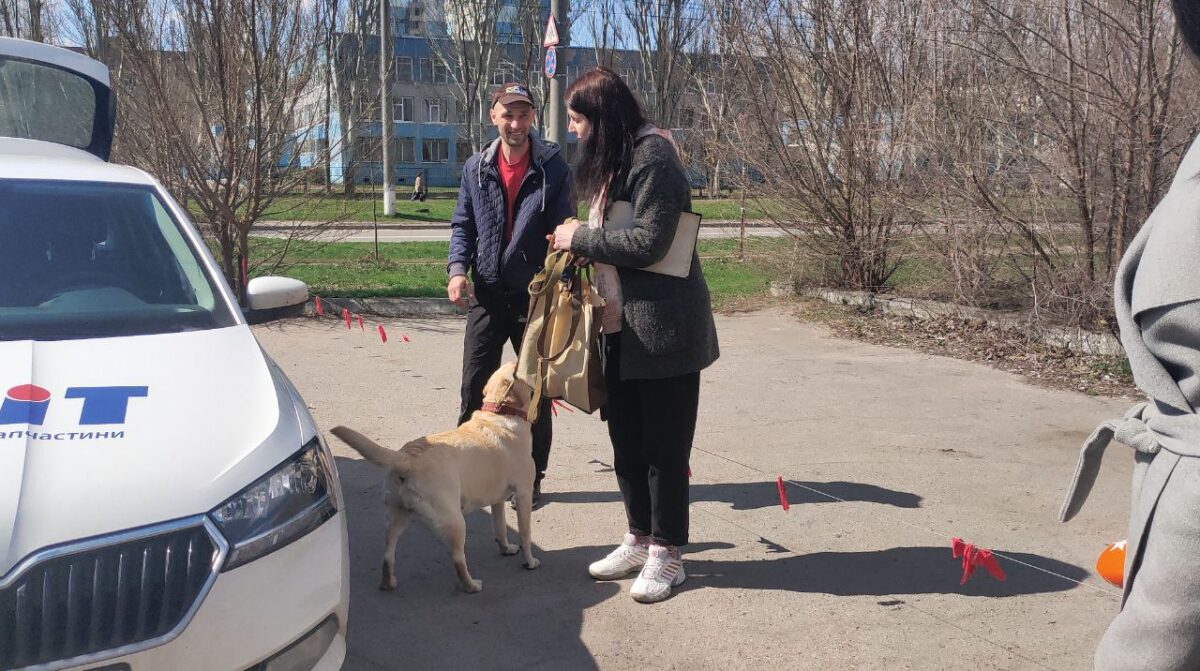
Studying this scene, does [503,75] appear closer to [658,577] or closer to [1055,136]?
[1055,136]

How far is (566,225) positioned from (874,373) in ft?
17.4

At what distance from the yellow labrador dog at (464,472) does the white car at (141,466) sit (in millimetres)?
717

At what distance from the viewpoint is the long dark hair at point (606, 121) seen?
4047 mm

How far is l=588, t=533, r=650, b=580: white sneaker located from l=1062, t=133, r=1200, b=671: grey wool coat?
2558 millimetres

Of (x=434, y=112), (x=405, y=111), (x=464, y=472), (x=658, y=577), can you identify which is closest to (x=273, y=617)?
(x=464, y=472)

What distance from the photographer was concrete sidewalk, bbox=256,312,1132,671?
12.6 feet

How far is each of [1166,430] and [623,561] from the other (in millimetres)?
2792

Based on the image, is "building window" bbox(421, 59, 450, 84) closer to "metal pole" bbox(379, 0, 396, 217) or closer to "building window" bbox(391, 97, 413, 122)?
"building window" bbox(391, 97, 413, 122)

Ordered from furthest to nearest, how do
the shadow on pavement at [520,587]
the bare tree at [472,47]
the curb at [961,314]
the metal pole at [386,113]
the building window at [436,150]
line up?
the building window at [436,150], the bare tree at [472,47], the metal pole at [386,113], the curb at [961,314], the shadow on pavement at [520,587]

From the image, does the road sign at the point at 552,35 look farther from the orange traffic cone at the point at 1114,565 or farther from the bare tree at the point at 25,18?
the bare tree at the point at 25,18

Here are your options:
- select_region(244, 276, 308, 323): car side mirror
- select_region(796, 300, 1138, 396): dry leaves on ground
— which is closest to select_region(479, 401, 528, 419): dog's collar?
select_region(244, 276, 308, 323): car side mirror

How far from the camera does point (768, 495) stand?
5582 millimetres

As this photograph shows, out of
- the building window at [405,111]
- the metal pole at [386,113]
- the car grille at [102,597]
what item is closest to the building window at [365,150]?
the metal pole at [386,113]

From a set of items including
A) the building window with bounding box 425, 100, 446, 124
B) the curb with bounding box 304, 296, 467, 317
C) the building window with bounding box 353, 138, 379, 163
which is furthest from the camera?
the building window with bounding box 425, 100, 446, 124
